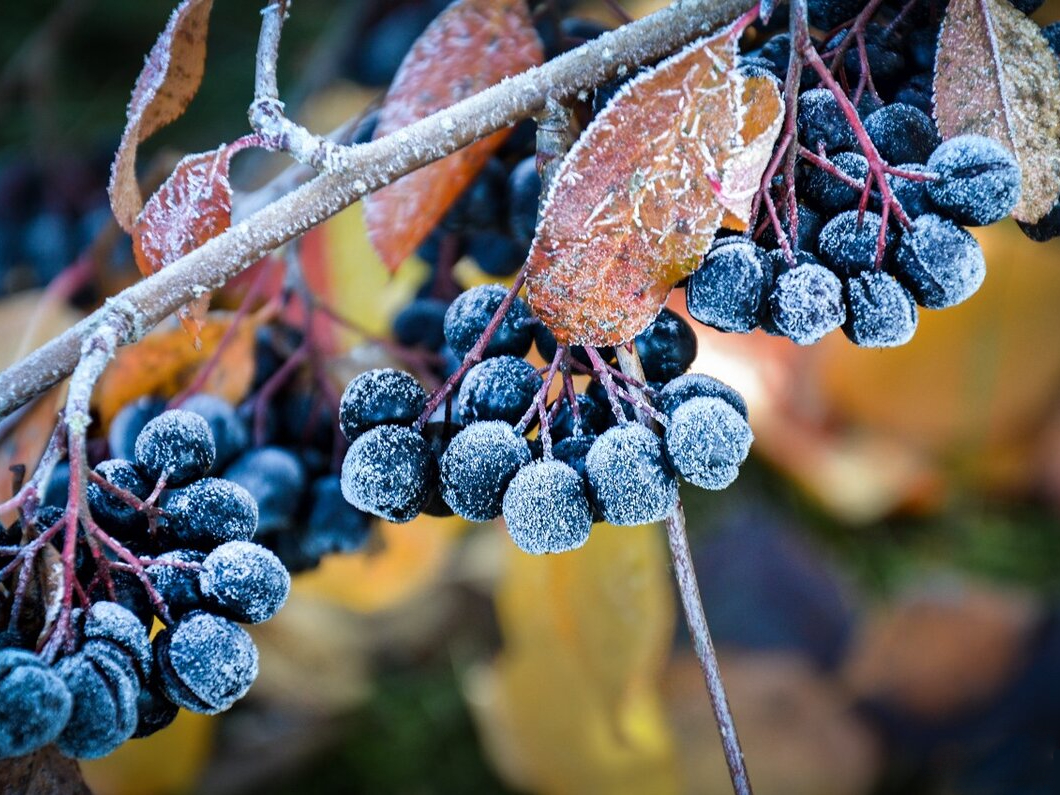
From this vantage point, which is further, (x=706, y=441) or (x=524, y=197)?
(x=524, y=197)

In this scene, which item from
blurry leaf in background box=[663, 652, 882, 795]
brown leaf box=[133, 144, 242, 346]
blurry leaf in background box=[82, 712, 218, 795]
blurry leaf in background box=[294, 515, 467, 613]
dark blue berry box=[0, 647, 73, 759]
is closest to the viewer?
dark blue berry box=[0, 647, 73, 759]

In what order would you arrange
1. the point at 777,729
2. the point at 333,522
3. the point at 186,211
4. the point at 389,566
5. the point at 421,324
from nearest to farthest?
the point at 186,211 < the point at 333,522 < the point at 421,324 < the point at 389,566 < the point at 777,729

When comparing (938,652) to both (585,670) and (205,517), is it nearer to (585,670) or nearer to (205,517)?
(585,670)

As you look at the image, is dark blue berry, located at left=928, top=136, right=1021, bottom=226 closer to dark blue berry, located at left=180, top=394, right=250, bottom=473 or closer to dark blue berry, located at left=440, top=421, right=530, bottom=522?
dark blue berry, located at left=440, top=421, right=530, bottom=522

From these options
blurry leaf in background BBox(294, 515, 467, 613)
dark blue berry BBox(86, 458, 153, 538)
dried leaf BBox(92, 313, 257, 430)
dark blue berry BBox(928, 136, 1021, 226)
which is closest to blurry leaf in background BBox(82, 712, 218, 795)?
blurry leaf in background BBox(294, 515, 467, 613)

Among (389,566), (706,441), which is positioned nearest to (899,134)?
(706,441)

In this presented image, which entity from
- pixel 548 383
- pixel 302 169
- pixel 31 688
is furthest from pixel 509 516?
pixel 302 169

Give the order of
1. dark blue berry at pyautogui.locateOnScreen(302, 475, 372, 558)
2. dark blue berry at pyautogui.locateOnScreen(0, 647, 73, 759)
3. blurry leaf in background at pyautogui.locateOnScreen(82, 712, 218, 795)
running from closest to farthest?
dark blue berry at pyautogui.locateOnScreen(0, 647, 73, 759), dark blue berry at pyautogui.locateOnScreen(302, 475, 372, 558), blurry leaf in background at pyautogui.locateOnScreen(82, 712, 218, 795)
